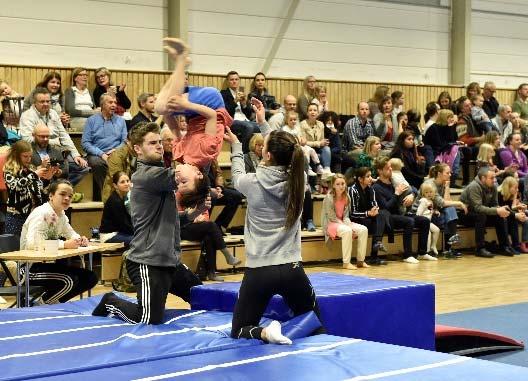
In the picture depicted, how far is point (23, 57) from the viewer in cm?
1230

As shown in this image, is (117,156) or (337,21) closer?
(117,156)

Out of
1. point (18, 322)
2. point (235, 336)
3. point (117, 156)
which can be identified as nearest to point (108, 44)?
point (117, 156)

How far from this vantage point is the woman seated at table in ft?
24.7

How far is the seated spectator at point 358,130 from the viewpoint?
44.4 ft

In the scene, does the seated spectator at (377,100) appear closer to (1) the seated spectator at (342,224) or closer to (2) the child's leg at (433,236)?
(2) the child's leg at (433,236)

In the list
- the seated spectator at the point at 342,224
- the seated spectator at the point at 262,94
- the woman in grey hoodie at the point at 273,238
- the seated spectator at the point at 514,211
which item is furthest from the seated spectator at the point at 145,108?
the woman in grey hoodie at the point at 273,238

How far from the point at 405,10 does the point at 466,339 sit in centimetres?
1125

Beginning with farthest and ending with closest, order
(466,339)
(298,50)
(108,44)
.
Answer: (298,50) < (108,44) < (466,339)

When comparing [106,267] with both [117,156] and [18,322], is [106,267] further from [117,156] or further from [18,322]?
[18,322]

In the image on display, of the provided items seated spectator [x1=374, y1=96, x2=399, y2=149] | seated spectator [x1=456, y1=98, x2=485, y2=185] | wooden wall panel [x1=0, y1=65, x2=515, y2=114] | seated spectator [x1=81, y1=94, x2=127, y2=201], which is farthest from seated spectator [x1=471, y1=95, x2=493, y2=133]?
seated spectator [x1=81, y1=94, x2=127, y2=201]

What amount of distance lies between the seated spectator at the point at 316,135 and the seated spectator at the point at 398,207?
928 millimetres

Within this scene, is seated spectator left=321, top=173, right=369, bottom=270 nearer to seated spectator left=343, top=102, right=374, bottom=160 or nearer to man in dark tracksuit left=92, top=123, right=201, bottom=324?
seated spectator left=343, top=102, right=374, bottom=160

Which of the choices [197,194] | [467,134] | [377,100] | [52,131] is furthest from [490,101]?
[197,194]

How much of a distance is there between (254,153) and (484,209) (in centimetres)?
357
